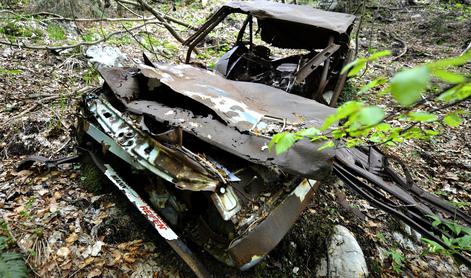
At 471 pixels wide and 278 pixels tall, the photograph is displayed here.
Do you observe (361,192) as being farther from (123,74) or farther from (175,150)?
(123,74)

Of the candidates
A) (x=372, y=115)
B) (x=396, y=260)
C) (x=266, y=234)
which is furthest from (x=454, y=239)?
(x=372, y=115)

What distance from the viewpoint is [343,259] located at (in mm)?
2408

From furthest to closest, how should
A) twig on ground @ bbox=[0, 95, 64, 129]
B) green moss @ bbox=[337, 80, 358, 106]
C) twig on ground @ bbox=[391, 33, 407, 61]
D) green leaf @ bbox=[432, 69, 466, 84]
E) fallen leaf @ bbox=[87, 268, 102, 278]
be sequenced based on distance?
twig on ground @ bbox=[391, 33, 407, 61], green moss @ bbox=[337, 80, 358, 106], twig on ground @ bbox=[0, 95, 64, 129], fallen leaf @ bbox=[87, 268, 102, 278], green leaf @ bbox=[432, 69, 466, 84]

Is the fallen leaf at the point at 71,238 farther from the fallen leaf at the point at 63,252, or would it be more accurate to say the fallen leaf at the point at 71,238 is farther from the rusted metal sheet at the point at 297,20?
the rusted metal sheet at the point at 297,20

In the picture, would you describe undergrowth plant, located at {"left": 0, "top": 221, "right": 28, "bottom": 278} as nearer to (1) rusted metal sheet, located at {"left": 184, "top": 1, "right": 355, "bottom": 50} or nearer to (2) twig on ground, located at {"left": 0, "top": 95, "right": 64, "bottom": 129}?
(2) twig on ground, located at {"left": 0, "top": 95, "right": 64, "bottom": 129}

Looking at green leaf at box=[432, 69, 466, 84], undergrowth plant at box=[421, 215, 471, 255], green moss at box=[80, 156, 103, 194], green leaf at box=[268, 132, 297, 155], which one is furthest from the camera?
green moss at box=[80, 156, 103, 194]

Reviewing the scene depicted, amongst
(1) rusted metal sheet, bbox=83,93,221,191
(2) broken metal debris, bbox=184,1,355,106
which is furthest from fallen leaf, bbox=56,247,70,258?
(2) broken metal debris, bbox=184,1,355,106

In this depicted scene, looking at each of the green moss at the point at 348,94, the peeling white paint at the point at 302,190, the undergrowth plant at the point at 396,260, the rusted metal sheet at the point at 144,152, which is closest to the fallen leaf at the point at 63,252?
the rusted metal sheet at the point at 144,152

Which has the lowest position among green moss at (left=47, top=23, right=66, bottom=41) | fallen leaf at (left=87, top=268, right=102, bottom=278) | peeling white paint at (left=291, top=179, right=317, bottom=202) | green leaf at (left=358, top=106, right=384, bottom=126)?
fallen leaf at (left=87, top=268, right=102, bottom=278)

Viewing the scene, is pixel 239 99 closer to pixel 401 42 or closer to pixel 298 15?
pixel 298 15

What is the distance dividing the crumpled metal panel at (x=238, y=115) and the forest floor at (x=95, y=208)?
56cm

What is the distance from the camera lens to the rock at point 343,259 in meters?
2.34

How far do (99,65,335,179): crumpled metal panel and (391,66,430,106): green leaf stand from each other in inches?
44.9

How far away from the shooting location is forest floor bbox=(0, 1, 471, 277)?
90.7 inches
